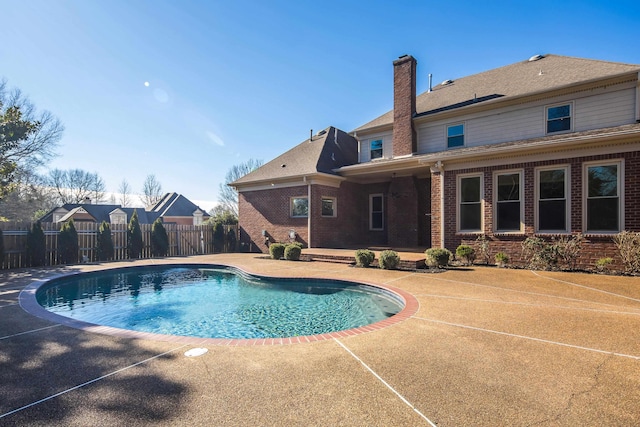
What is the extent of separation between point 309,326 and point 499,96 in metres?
11.5

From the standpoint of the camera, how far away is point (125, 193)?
54625 mm

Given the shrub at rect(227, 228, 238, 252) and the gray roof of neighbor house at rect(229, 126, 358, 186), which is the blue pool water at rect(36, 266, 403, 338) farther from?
the shrub at rect(227, 228, 238, 252)

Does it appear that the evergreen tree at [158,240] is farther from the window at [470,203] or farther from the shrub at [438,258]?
the window at [470,203]

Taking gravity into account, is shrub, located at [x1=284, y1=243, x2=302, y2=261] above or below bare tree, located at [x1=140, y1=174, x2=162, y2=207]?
below

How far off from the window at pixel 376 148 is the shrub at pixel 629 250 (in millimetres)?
9271

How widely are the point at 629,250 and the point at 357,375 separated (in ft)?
30.7

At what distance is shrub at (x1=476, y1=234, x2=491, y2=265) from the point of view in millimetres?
10406

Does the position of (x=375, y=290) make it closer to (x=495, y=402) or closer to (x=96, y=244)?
(x=495, y=402)

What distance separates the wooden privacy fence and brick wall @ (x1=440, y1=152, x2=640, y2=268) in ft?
39.0

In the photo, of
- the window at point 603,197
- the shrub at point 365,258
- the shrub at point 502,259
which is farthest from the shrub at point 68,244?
the window at point 603,197

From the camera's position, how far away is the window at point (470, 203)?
10.9 m

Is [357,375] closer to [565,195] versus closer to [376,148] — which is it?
[565,195]

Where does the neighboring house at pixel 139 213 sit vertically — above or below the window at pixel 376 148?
below

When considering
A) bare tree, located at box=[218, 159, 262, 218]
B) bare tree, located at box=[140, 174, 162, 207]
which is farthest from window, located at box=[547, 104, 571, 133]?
bare tree, located at box=[140, 174, 162, 207]
